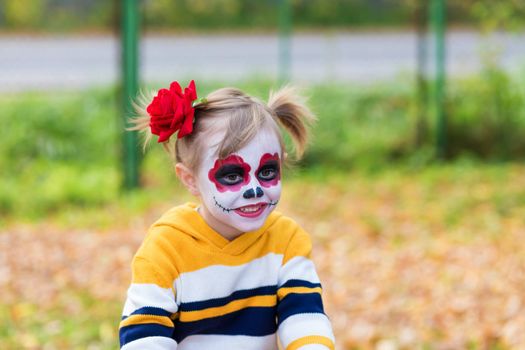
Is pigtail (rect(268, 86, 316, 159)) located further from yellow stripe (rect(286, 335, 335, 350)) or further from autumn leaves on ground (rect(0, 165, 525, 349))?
autumn leaves on ground (rect(0, 165, 525, 349))

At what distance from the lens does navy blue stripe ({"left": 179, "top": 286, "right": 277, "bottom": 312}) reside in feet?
8.36

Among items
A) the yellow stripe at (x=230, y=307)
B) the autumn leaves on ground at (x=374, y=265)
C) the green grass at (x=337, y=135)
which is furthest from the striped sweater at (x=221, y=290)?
the green grass at (x=337, y=135)

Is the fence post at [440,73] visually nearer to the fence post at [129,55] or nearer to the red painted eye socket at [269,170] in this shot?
the fence post at [129,55]

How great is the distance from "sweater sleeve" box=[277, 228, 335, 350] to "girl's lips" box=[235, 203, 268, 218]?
0.64 feet

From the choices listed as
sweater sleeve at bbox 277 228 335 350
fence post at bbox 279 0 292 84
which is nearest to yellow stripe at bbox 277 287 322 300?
sweater sleeve at bbox 277 228 335 350

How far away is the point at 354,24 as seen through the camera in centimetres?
1032

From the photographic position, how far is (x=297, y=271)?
266 centimetres

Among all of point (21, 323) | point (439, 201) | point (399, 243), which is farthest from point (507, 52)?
point (21, 323)

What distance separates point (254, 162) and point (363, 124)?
20.7 feet

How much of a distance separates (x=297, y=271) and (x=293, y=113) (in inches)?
18.3

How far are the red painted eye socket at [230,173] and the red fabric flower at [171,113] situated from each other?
0.41 ft

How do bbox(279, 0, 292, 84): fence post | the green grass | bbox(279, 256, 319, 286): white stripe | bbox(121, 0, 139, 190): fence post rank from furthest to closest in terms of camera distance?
bbox(279, 0, 292, 84): fence post, the green grass, bbox(121, 0, 139, 190): fence post, bbox(279, 256, 319, 286): white stripe

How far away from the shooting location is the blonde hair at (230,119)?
2.53 metres

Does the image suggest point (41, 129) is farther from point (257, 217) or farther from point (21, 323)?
point (257, 217)
